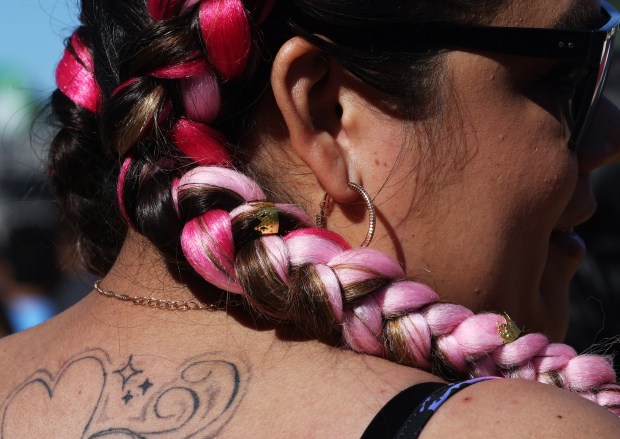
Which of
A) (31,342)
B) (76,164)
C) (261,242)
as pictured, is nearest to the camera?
(261,242)

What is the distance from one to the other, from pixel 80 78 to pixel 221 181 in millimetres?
495

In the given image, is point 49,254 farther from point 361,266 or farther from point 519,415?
point 519,415

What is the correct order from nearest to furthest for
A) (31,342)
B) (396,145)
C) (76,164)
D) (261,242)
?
1. (261,242)
2. (396,145)
3. (31,342)
4. (76,164)

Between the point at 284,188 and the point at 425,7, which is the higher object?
the point at 425,7

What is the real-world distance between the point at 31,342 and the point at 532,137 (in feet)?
3.36

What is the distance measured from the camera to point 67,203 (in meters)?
1.80

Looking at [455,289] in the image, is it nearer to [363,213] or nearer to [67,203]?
[363,213]

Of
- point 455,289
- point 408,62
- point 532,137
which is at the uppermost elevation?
point 408,62

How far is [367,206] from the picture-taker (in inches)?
54.0

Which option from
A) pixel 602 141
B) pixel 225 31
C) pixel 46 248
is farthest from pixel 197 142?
pixel 46 248

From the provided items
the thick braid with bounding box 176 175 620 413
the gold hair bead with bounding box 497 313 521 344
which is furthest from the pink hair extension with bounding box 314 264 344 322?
the gold hair bead with bounding box 497 313 521 344

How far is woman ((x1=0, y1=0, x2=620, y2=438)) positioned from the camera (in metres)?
1.22

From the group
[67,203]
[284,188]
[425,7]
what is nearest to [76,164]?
[67,203]

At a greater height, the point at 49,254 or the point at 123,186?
the point at 123,186
